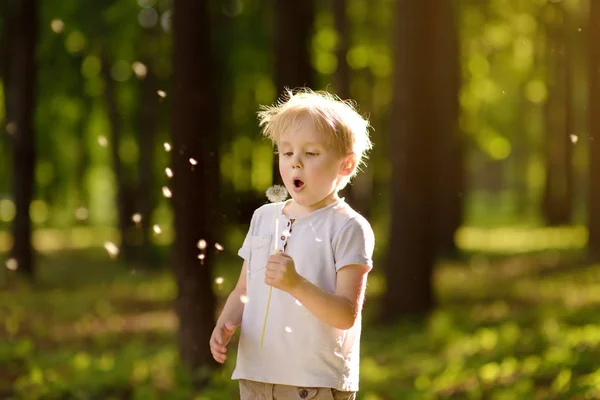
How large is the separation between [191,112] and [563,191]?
1092 inches

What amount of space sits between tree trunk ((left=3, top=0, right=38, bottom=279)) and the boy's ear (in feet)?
52.4

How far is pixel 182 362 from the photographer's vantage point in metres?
9.38

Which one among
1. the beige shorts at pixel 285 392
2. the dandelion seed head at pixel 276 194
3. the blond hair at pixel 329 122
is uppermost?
the blond hair at pixel 329 122

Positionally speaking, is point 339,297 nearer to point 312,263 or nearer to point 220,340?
point 312,263

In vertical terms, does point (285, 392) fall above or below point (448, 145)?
below

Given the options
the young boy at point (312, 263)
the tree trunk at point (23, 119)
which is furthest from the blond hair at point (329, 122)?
the tree trunk at point (23, 119)

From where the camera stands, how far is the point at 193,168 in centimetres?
873

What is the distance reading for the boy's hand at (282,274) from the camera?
308 centimetres

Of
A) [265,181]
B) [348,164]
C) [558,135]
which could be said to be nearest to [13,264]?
[265,181]

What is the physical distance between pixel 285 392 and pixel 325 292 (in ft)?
1.34

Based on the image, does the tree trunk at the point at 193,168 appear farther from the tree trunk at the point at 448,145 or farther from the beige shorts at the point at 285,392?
the tree trunk at the point at 448,145

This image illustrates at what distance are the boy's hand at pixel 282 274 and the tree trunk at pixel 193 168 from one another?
5.63 m

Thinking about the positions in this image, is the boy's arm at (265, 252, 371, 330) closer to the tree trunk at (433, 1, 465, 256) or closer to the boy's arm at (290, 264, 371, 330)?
the boy's arm at (290, 264, 371, 330)

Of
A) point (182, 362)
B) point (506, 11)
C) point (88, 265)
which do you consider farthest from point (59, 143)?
point (182, 362)
